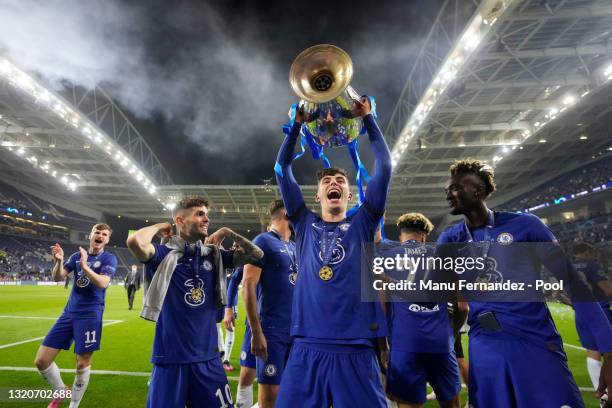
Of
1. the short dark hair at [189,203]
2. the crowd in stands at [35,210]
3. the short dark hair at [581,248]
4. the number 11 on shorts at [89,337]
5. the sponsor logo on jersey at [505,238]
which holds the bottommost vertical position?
the number 11 on shorts at [89,337]

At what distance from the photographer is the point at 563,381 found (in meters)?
1.90

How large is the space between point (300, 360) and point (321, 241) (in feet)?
2.45

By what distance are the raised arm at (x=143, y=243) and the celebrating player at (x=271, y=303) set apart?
1.04 m

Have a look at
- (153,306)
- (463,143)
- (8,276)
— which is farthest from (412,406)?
(8,276)

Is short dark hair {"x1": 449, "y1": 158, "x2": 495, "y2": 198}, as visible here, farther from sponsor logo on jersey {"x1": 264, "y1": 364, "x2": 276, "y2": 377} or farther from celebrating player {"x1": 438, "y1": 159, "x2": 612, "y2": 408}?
sponsor logo on jersey {"x1": 264, "y1": 364, "x2": 276, "y2": 377}

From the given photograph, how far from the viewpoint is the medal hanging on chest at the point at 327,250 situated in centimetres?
231

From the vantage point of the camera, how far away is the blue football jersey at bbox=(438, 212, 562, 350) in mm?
2047

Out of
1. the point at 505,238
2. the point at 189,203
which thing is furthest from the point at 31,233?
the point at 505,238

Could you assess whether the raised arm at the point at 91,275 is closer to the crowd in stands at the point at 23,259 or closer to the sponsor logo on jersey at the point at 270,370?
the sponsor logo on jersey at the point at 270,370

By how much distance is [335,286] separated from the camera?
2.25 metres

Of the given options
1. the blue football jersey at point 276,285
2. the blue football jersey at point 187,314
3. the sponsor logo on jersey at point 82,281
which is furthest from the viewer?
the sponsor logo on jersey at point 82,281

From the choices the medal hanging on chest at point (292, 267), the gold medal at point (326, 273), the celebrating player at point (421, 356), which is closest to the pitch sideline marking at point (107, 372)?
the medal hanging on chest at point (292, 267)

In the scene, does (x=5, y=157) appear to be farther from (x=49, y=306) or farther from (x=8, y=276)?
(x=49, y=306)

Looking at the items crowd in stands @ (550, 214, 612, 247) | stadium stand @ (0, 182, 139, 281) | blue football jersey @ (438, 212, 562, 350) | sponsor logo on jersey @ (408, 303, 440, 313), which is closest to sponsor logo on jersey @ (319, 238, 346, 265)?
blue football jersey @ (438, 212, 562, 350)
